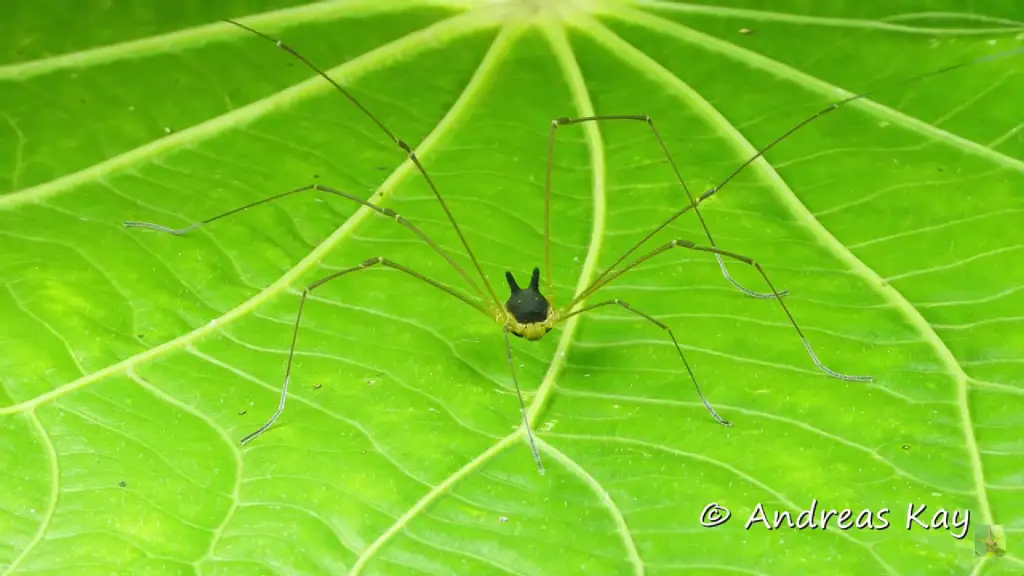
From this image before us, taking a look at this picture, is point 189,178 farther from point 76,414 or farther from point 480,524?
point 480,524

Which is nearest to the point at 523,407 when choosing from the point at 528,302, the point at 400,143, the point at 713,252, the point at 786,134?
the point at 528,302

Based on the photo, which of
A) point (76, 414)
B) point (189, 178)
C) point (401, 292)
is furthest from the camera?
point (189, 178)

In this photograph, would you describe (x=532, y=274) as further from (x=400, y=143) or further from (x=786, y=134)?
(x=786, y=134)

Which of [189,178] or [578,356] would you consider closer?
[578,356]

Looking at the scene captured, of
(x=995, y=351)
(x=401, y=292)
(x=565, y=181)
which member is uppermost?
(x=565, y=181)

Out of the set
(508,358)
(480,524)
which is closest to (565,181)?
Answer: (508,358)

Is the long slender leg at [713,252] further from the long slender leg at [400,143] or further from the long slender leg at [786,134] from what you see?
the long slender leg at [400,143]

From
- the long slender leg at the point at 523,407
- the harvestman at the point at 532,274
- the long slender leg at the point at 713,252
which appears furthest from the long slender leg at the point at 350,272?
the long slender leg at the point at 713,252
